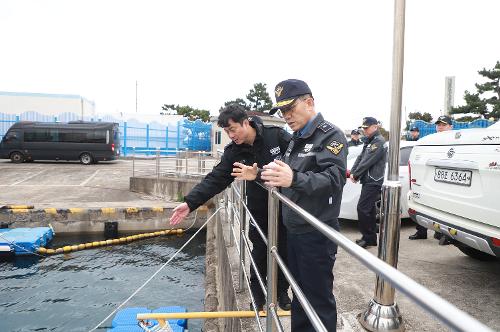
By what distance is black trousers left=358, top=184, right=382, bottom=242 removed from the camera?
4.72 meters

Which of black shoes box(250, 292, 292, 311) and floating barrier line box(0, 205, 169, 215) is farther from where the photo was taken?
floating barrier line box(0, 205, 169, 215)

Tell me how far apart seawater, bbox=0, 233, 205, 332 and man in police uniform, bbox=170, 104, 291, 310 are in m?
3.40

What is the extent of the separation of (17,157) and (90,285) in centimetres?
1603

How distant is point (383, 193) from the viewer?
7.86 ft

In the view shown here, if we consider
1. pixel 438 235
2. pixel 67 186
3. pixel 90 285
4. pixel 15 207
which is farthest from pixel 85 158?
pixel 438 235

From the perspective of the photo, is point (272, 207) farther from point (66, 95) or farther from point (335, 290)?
point (66, 95)

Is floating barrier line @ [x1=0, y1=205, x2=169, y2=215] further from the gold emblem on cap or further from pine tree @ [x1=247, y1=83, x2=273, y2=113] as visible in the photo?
pine tree @ [x1=247, y1=83, x2=273, y2=113]

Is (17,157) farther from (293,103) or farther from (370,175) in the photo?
(293,103)

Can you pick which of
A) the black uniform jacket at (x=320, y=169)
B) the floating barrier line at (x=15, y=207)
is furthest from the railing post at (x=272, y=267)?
the floating barrier line at (x=15, y=207)

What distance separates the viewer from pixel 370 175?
4.69 m

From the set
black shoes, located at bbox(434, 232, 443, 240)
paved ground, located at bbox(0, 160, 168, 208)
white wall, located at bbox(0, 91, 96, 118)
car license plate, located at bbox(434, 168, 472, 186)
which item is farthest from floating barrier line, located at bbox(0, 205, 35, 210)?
white wall, located at bbox(0, 91, 96, 118)

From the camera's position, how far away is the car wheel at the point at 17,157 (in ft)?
65.1

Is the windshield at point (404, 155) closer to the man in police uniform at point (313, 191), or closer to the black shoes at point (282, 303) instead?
the black shoes at point (282, 303)

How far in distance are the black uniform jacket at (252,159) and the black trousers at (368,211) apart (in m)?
2.14
